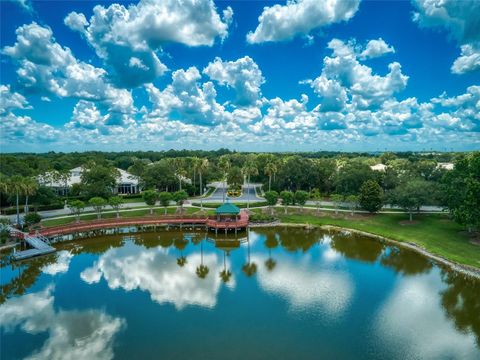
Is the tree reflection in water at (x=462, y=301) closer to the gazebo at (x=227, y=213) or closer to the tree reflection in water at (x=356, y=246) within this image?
Result: the tree reflection in water at (x=356, y=246)

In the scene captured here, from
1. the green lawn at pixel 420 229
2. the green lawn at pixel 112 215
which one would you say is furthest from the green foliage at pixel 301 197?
the green lawn at pixel 112 215

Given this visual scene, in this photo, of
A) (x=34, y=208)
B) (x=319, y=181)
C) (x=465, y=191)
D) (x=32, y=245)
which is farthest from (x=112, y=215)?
(x=465, y=191)

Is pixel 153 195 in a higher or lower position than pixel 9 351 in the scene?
higher

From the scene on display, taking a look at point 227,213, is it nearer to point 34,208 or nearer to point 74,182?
point 34,208

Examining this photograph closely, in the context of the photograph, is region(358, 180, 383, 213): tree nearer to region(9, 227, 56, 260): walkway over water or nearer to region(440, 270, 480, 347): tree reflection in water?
region(440, 270, 480, 347): tree reflection in water

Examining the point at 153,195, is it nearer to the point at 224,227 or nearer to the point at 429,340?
the point at 224,227

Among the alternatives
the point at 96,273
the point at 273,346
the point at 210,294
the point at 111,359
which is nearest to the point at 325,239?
the point at 210,294
